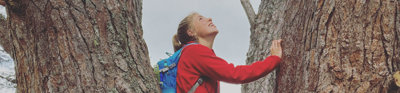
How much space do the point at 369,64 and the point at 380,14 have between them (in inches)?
10.3

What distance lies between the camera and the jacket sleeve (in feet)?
7.61

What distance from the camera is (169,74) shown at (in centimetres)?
256

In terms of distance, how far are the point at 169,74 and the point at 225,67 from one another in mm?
412

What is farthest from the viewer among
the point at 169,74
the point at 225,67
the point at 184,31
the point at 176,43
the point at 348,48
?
the point at 176,43

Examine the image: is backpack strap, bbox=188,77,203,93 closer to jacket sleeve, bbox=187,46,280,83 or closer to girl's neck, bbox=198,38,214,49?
jacket sleeve, bbox=187,46,280,83

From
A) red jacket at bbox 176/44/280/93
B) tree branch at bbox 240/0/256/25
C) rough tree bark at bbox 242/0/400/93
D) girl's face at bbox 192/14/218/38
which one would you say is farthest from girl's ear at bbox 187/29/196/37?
tree branch at bbox 240/0/256/25

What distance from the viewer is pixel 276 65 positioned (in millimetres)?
2256

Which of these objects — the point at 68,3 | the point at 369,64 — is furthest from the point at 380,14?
the point at 68,3

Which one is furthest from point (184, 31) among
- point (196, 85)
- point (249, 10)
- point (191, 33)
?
point (249, 10)

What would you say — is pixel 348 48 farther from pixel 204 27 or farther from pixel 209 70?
pixel 204 27

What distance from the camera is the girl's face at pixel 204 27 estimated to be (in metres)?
2.97

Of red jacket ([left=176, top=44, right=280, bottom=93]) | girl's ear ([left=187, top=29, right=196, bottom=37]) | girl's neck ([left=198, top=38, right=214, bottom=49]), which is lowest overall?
red jacket ([left=176, top=44, right=280, bottom=93])

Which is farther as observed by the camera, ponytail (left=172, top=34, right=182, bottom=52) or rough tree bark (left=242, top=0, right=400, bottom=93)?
ponytail (left=172, top=34, right=182, bottom=52)

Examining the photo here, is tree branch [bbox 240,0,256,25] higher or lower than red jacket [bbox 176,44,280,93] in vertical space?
higher
